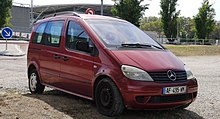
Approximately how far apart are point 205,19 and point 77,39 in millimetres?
42089

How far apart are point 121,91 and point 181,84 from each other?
99cm

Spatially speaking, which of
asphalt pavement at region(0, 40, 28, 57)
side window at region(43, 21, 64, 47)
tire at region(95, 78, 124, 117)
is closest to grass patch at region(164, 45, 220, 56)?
asphalt pavement at region(0, 40, 28, 57)

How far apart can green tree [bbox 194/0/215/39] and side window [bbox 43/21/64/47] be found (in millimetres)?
41134

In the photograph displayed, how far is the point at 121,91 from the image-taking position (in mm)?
4852

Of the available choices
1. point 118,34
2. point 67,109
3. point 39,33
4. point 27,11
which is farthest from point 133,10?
point 27,11

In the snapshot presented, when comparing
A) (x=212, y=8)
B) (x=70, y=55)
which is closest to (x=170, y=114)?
(x=70, y=55)

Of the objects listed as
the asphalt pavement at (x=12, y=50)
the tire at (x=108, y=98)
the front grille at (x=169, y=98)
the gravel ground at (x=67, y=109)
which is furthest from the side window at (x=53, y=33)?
the asphalt pavement at (x=12, y=50)

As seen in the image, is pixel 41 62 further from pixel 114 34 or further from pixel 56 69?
pixel 114 34

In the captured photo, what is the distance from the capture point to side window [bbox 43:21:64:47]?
6496 millimetres

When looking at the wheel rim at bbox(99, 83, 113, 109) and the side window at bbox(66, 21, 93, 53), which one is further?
the side window at bbox(66, 21, 93, 53)

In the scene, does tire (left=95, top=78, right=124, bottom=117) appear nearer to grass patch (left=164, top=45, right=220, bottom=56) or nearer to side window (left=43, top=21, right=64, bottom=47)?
side window (left=43, top=21, right=64, bottom=47)

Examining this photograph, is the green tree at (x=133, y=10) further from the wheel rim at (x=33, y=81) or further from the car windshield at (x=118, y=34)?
the car windshield at (x=118, y=34)

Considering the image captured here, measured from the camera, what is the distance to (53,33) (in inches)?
265

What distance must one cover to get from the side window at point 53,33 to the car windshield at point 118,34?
2.75 ft
